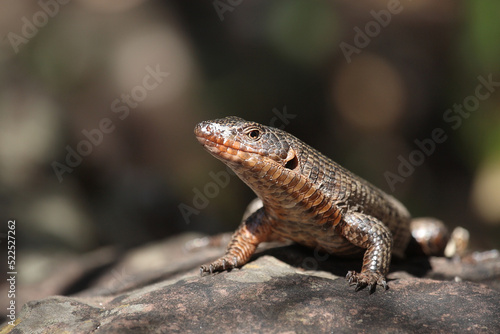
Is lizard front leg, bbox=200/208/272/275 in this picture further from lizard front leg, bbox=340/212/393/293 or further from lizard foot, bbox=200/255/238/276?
lizard front leg, bbox=340/212/393/293

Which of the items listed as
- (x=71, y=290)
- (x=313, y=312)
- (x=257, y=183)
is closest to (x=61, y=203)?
(x=71, y=290)

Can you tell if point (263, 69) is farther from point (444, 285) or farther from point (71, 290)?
point (444, 285)

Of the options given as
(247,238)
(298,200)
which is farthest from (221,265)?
(298,200)

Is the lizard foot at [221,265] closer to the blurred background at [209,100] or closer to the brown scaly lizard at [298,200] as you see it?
the brown scaly lizard at [298,200]

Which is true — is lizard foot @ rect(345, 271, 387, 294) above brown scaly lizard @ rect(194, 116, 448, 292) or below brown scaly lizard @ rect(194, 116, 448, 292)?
below

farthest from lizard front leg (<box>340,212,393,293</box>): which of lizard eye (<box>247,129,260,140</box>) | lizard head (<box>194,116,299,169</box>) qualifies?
lizard eye (<box>247,129,260,140</box>)

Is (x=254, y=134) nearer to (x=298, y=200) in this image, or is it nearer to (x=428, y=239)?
(x=298, y=200)

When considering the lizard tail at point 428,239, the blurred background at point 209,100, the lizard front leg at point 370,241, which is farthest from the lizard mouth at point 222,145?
the blurred background at point 209,100
